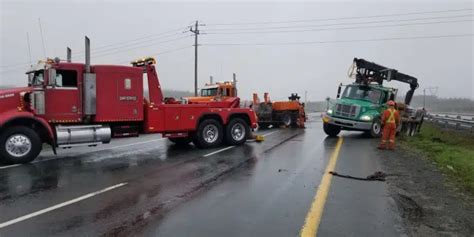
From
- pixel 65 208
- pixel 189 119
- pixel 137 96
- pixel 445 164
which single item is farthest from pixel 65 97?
pixel 445 164

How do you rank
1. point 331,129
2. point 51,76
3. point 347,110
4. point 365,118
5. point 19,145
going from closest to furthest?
point 19,145
point 51,76
point 365,118
point 347,110
point 331,129

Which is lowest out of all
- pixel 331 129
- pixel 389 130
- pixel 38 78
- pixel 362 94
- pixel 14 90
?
pixel 331 129

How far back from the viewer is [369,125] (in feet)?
64.8

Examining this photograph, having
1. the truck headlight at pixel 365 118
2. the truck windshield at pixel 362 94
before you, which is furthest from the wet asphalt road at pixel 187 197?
the truck windshield at pixel 362 94

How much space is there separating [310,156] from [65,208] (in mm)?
7661

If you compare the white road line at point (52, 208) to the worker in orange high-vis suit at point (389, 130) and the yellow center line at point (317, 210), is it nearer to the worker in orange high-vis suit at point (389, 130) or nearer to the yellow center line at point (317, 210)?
the yellow center line at point (317, 210)

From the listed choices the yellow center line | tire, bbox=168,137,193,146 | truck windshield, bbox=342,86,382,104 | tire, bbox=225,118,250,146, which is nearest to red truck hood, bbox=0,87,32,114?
tire, bbox=168,137,193,146

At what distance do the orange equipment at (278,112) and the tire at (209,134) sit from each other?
11.9 metres

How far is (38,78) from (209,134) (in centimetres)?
569

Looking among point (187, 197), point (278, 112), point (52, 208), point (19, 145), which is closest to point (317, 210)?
point (187, 197)

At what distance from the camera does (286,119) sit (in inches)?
1112

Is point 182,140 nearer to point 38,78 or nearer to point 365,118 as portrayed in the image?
point 38,78

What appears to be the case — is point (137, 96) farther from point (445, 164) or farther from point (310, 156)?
point (445, 164)

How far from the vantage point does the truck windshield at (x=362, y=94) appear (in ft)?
68.2
